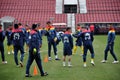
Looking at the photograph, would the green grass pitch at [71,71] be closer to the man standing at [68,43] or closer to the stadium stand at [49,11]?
the man standing at [68,43]

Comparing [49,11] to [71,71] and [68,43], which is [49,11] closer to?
[68,43]

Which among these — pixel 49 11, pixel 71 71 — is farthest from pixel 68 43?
pixel 49 11

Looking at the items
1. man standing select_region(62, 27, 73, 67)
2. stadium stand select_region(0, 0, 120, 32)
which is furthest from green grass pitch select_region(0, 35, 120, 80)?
stadium stand select_region(0, 0, 120, 32)

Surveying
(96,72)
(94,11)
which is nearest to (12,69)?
(96,72)

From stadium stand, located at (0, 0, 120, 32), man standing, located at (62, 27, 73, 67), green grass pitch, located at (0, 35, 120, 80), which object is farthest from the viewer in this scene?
stadium stand, located at (0, 0, 120, 32)

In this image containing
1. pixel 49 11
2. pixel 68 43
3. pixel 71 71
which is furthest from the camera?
pixel 49 11

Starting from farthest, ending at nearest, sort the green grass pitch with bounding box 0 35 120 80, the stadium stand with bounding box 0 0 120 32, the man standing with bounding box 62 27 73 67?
the stadium stand with bounding box 0 0 120 32
the man standing with bounding box 62 27 73 67
the green grass pitch with bounding box 0 35 120 80

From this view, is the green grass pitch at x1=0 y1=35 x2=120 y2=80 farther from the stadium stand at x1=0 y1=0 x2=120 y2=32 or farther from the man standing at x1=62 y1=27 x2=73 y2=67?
the stadium stand at x1=0 y1=0 x2=120 y2=32

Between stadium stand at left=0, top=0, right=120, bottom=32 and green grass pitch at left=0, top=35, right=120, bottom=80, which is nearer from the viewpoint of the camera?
green grass pitch at left=0, top=35, right=120, bottom=80

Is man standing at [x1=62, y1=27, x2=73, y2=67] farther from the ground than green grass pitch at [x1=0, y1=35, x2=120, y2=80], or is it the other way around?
man standing at [x1=62, y1=27, x2=73, y2=67]

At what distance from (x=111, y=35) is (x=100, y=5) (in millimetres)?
48704

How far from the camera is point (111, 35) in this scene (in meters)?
21.4

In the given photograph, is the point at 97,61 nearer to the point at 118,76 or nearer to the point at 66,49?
the point at 66,49

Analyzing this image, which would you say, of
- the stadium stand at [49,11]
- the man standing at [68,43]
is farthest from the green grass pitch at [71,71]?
the stadium stand at [49,11]
